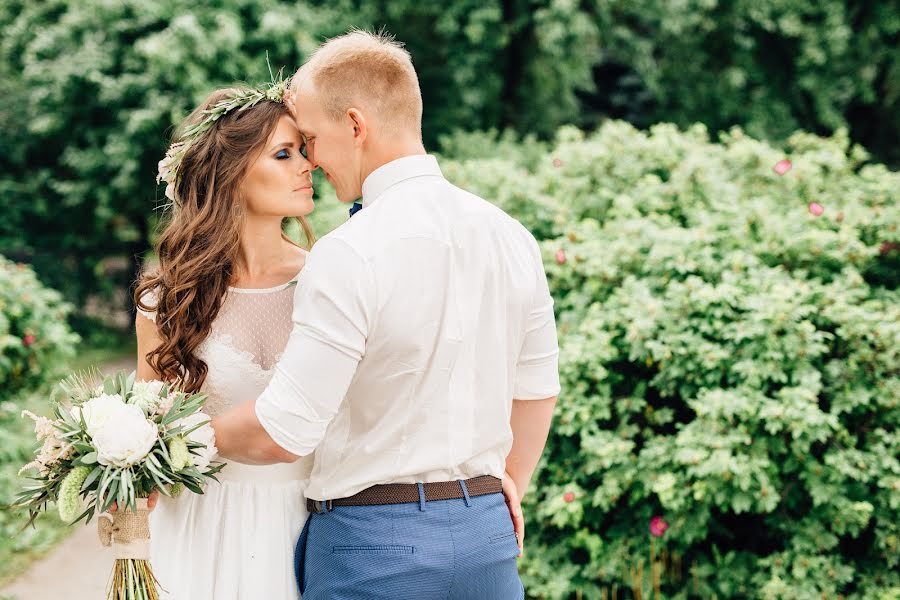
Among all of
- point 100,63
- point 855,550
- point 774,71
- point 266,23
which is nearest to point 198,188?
point 855,550

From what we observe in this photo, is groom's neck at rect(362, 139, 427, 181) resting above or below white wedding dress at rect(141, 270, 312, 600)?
above

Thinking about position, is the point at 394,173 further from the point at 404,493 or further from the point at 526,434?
the point at 526,434

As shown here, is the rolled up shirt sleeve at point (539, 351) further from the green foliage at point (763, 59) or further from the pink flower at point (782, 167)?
the green foliage at point (763, 59)

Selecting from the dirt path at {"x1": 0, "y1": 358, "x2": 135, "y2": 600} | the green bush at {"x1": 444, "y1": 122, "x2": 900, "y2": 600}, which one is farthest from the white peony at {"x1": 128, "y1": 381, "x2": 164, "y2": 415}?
the dirt path at {"x1": 0, "y1": 358, "x2": 135, "y2": 600}

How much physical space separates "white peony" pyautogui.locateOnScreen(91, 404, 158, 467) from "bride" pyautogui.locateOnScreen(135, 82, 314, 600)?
389 millimetres

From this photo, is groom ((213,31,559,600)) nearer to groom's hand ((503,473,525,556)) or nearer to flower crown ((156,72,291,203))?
groom's hand ((503,473,525,556))

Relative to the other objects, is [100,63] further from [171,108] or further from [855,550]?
[855,550]

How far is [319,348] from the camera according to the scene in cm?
187

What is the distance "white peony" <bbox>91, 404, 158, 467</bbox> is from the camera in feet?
6.82

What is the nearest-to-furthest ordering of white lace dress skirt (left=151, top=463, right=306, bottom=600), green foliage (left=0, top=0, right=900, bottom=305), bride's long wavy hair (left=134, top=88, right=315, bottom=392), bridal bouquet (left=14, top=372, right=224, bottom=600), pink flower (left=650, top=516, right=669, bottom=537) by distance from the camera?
bridal bouquet (left=14, top=372, right=224, bottom=600), white lace dress skirt (left=151, top=463, right=306, bottom=600), bride's long wavy hair (left=134, top=88, right=315, bottom=392), pink flower (left=650, top=516, right=669, bottom=537), green foliage (left=0, top=0, right=900, bottom=305)

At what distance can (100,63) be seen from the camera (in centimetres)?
1030

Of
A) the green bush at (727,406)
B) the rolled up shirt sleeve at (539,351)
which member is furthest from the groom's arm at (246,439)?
the green bush at (727,406)

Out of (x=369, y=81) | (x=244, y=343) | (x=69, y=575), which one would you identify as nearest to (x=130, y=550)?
Result: (x=244, y=343)

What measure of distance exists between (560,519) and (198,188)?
2.16 meters
